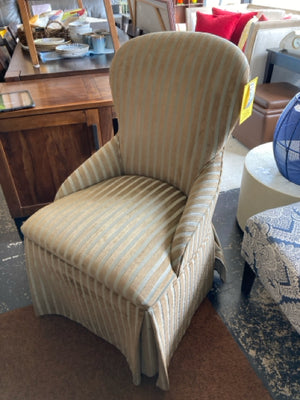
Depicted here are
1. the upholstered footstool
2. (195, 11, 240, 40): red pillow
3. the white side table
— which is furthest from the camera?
(195, 11, 240, 40): red pillow

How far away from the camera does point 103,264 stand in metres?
0.81

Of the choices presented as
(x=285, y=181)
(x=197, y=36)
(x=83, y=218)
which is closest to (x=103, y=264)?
(x=83, y=218)

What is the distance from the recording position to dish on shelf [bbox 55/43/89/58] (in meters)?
1.81

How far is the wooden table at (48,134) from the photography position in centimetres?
131

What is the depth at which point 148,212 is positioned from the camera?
0.95 metres

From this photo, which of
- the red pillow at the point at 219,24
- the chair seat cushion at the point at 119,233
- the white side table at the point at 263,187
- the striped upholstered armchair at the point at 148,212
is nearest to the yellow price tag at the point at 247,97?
the striped upholstered armchair at the point at 148,212

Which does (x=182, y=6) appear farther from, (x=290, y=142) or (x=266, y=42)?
(x=290, y=142)

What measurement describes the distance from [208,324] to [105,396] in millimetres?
422

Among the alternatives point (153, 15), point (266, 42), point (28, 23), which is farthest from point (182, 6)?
point (28, 23)

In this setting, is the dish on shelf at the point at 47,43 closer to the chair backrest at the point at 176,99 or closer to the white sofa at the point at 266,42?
the chair backrest at the point at 176,99

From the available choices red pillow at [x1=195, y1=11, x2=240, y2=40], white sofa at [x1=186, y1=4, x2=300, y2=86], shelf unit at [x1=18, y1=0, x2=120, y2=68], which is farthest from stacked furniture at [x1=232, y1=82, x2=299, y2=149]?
shelf unit at [x1=18, y1=0, x2=120, y2=68]

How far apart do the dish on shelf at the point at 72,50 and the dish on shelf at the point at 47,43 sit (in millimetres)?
75

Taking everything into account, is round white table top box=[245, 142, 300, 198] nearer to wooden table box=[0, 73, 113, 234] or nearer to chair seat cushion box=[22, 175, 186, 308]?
chair seat cushion box=[22, 175, 186, 308]

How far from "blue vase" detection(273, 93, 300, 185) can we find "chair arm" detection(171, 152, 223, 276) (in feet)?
1.37
